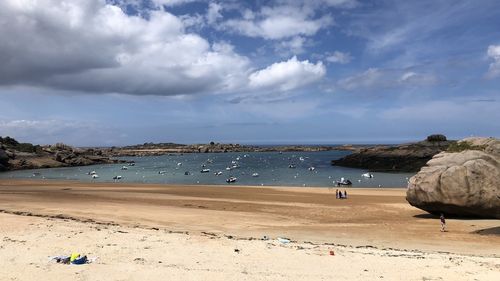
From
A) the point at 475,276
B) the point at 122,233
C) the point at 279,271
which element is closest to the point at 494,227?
the point at 475,276

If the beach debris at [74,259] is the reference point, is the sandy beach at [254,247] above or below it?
below

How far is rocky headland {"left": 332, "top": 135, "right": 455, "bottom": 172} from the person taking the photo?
93625 millimetres

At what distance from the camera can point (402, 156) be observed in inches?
3848

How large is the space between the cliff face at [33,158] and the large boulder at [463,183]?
358ft

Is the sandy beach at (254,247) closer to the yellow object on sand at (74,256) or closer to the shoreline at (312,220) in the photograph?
the shoreline at (312,220)

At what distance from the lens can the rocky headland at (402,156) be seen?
9362cm

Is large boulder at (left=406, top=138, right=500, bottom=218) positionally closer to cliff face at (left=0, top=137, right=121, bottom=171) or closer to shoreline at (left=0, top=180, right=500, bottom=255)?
shoreline at (left=0, top=180, right=500, bottom=255)

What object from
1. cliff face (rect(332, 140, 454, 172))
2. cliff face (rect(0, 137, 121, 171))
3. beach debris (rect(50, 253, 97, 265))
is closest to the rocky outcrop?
cliff face (rect(0, 137, 121, 171))

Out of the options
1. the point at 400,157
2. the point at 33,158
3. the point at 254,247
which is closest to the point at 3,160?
the point at 33,158

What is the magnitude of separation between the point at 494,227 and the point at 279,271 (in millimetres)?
17113

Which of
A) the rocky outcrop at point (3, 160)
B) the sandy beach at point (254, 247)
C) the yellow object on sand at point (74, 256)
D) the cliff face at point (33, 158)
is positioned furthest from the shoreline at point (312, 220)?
the cliff face at point (33, 158)

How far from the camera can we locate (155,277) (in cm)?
1245

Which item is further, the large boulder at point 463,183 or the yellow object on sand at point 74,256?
the large boulder at point 463,183

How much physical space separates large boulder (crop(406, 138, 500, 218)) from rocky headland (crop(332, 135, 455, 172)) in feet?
213
